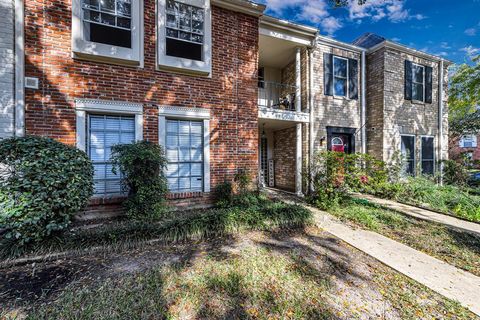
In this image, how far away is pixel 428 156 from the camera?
9.98 meters

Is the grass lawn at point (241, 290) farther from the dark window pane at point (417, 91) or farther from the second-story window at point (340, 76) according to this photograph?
the dark window pane at point (417, 91)

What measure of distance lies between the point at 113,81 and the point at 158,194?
9.47ft

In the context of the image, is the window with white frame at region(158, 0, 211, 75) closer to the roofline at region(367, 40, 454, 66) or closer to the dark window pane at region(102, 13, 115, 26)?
the dark window pane at region(102, 13, 115, 26)

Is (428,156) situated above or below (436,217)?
above

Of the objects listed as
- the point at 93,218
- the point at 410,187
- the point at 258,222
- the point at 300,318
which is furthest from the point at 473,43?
the point at 93,218

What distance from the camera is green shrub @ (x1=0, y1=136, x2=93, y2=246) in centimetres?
305

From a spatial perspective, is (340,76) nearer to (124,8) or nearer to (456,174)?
(456,174)

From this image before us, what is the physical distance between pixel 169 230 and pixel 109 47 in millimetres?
4347

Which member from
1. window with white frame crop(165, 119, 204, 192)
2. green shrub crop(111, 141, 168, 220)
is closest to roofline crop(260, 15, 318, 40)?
window with white frame crop(165, 119, 204, 192)

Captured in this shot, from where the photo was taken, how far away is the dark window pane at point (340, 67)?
340 inches

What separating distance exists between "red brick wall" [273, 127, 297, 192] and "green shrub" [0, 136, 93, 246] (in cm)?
708

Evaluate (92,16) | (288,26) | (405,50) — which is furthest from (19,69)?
(405,50)

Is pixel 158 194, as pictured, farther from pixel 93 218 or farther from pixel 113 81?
pixel 113 81

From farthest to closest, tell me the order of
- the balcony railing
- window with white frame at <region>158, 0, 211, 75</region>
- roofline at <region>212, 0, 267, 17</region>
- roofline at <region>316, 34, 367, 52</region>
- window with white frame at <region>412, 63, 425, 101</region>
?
window with white frame at <region>412, 63, 425, 101</region>
the balcony railing
roofline at <region>316, 34, 367, 52</region>
roofline at <region>212, 0, 267, 17</region>
window with white frame at <region>158, 0, 211, 75</region>
